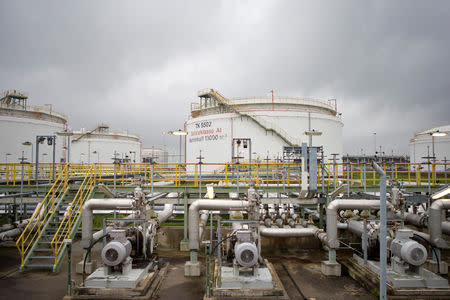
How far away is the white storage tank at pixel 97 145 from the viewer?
130 feet

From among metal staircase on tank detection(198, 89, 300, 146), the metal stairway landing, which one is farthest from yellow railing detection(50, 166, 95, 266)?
metal staircase on tank detection(198, 89, 300, 146)

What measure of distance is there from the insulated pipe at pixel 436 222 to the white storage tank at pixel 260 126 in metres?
16.5

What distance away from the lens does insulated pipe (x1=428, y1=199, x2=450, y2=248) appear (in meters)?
8.48

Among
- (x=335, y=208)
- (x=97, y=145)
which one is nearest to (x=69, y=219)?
(x=335, y=208)

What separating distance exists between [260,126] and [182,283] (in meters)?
18.7

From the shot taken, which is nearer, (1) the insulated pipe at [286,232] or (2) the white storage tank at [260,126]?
(1) the insulated pipe at [286,232]

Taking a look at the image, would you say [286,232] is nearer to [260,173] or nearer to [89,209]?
[260,173]

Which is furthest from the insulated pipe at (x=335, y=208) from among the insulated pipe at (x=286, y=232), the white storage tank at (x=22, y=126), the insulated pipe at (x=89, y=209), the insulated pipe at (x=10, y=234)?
the white storage tank at (x=22, y=126)

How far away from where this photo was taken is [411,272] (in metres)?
7.68

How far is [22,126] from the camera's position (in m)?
26.8

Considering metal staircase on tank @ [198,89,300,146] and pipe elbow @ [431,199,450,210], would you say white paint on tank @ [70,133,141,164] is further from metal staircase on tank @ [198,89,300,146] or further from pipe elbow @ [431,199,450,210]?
pipe elbow @ [431,199,450,210]

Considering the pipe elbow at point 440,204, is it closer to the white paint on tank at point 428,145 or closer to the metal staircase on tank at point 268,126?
the metal staircase on tank at point 268,126

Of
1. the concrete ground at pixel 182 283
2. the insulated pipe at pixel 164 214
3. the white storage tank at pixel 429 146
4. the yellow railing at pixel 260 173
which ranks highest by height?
the white storage tank at pixel 429 146

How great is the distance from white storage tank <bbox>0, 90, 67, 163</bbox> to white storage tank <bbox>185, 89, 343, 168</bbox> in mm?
14645
